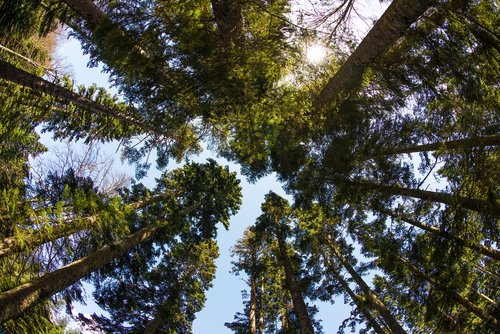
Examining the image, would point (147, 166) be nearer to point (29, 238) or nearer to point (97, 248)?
point (97, 248)

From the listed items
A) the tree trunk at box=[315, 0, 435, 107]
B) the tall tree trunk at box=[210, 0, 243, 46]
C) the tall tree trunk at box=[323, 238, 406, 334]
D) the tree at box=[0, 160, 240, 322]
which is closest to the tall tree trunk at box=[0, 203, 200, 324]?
the tree at box=[0, 160, 240, 322]

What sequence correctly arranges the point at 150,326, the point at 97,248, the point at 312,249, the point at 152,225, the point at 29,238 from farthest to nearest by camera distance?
the point at 312,249
the point at 150,326
the point at 152,225
the point at 97,248
the point at 29,238

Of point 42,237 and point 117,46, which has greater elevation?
point 117,46

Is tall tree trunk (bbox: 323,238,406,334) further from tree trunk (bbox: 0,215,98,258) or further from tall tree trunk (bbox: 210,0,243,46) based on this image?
tall tree trunk (bbox: 210,0,243,46)

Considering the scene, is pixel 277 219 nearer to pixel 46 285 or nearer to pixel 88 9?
pixel 46 285

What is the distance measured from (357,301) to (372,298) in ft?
6.62

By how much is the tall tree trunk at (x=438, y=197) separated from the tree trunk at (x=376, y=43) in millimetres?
3359

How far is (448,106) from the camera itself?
24.6 ft

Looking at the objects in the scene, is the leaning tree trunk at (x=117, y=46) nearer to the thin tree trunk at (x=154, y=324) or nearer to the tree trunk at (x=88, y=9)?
the tree trunk at (x=88, y=9)

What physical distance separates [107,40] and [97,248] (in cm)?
531

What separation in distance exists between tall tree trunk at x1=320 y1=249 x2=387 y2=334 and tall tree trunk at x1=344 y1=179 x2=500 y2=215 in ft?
21.3

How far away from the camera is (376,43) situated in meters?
6.18

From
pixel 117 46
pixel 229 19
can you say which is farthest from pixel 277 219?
pixel 117 46

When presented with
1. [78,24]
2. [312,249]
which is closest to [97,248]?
[78,24]
